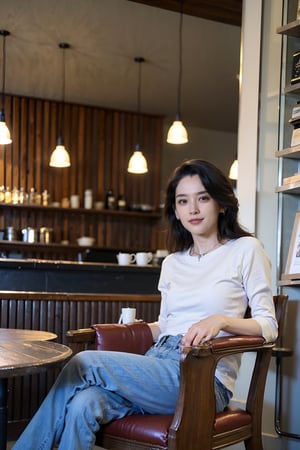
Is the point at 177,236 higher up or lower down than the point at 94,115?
lower down

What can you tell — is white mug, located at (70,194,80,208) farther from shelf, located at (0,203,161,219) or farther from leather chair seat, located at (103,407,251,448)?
leather chair seat, located at (103,407,251,448)

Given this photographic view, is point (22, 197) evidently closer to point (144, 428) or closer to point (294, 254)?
point (294, 254)

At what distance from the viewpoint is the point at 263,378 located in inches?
84.6

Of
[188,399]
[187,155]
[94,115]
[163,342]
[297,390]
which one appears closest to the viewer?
[188,399]

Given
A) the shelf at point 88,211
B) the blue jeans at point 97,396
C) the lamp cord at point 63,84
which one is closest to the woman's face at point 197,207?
the blue jeans at point 97,396

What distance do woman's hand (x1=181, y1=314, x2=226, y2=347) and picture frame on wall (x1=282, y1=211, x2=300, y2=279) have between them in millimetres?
1093

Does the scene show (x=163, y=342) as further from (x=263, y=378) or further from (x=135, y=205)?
(x=135, y=205)

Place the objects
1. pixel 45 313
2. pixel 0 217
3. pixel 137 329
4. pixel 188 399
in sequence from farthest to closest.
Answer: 1. pixel 0 217
2. pixel 45 313
3. pixel 137 329
4. pixel 188 399

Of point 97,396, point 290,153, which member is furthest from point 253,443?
point 290,153

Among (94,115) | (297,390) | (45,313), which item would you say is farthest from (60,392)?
(94,115)

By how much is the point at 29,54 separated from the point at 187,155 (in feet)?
11.6

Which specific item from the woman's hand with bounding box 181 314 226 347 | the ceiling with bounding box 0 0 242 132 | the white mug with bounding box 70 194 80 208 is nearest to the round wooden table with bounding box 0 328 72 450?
the woman's hand with bounding box 181 314 226 347

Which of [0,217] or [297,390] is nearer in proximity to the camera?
[297,390]

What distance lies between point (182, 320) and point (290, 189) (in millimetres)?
1083
